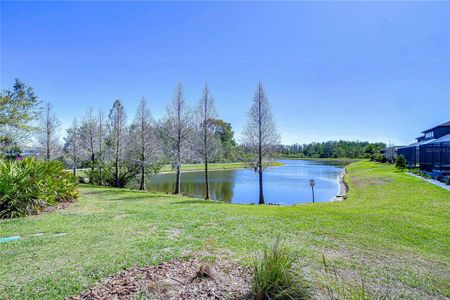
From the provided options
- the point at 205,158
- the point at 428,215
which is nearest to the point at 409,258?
the point at 428,215

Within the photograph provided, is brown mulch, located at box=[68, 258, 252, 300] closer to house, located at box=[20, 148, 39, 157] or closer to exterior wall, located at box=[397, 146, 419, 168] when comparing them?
house, located at box=[20, 148, 39, 157]

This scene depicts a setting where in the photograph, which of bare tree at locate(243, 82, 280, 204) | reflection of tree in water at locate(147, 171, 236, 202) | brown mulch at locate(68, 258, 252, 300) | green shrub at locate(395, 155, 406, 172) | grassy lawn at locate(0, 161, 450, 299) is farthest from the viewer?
green shrub at locate(395, 155, 406, 172)

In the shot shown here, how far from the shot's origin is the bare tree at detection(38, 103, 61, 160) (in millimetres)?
23703

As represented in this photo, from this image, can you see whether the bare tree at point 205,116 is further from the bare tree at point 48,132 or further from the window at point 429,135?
the window at point 429,135

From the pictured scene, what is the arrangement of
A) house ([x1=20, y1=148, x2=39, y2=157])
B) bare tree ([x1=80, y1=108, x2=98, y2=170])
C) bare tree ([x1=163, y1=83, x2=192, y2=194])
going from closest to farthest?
bare tree ([x1=163, y1=83, x2=192, y2=194]), bare tree ([x1=80, y1=108, x2=98, y2=170]), house ([x1=20, y1=148, x2=39, y2=157])

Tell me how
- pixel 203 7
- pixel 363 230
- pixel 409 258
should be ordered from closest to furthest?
1. pixel 409 258
2. pixel 363 230
3. pixel 203 7

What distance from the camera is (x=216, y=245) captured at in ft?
15.4

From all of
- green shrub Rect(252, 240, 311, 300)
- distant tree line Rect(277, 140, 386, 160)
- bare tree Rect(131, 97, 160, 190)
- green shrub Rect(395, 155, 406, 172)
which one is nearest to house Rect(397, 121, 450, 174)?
green shrub Rect(395, 155, 406, 172)

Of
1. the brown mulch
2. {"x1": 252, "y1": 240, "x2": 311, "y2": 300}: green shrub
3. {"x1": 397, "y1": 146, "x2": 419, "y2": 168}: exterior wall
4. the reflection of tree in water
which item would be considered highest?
{"x1": 397, "y1": 146, "x2": 419, "y2": 168}: exterior wall

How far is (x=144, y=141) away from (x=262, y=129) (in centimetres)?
949

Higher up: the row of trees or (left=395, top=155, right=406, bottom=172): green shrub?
the row of trees

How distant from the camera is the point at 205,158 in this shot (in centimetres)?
1705

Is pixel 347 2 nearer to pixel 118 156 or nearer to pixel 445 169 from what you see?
pixel 445 169

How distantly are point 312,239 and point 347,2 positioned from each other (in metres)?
9.33
